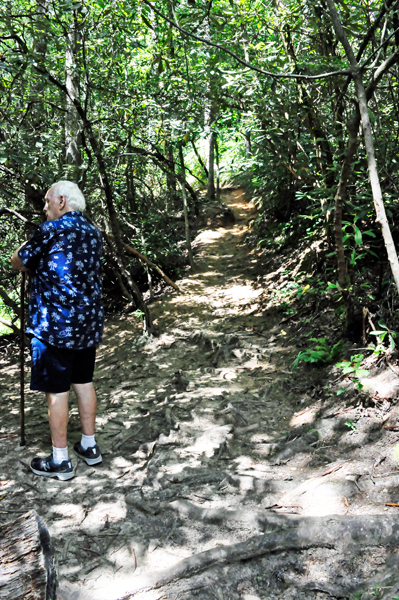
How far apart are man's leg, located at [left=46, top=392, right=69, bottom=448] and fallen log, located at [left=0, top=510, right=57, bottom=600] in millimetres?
1069

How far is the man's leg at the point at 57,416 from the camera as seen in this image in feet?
10.3

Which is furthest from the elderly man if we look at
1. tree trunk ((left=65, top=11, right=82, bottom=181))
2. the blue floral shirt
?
tree trunk ((left=65, top=11, right=82, bottom=181))

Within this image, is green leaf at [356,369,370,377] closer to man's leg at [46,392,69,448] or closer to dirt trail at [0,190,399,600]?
dirt trail at [0,190,399,600]

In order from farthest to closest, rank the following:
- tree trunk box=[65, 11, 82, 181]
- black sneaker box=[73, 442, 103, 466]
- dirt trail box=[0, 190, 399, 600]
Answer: tree trunk box=[65, 11, 82, 181] → black sneaker box=[73, 442, 103, 466] → dirt trail box=[0, 190, 399, 600]

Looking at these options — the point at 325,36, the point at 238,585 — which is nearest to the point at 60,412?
the point at 238,585

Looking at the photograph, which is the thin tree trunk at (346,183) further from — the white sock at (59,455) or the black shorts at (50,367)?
the white sock at (59,455)

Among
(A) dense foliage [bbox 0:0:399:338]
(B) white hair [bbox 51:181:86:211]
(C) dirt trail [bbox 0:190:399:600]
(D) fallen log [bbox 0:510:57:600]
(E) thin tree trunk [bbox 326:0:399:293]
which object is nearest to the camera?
(D) fallen log [bbox 0:510:57:600]

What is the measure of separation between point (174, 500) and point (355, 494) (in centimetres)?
108

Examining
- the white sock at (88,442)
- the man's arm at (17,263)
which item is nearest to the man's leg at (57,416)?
the white sock at (88,442)

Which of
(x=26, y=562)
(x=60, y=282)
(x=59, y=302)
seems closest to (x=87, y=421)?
(x=59, y=302)

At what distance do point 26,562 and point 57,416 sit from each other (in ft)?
4.61

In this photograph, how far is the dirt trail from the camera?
6.77 ft

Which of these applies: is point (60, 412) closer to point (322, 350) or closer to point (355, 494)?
point (355, 494)

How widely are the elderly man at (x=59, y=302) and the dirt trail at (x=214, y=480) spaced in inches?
14.6
